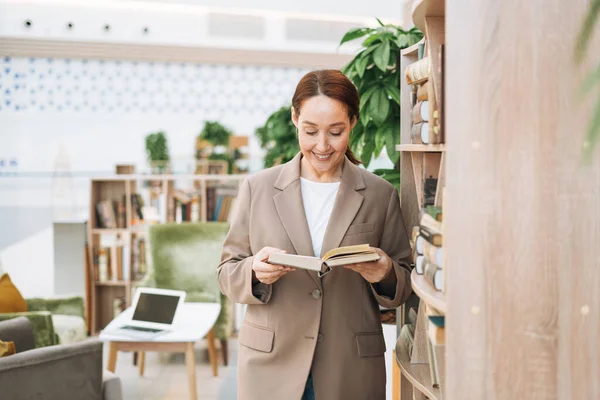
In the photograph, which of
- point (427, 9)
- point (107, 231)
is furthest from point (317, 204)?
point (107, 231)

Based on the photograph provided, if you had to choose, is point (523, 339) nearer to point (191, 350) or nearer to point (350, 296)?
point (350, 296)

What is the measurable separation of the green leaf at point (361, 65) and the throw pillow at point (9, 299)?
2.64 m

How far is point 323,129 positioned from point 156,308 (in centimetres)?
283

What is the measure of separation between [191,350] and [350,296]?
2.42 metres

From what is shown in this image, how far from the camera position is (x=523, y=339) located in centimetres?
145

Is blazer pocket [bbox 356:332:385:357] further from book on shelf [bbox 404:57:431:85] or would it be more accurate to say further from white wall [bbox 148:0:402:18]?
white wall [bbox 148:0:402:18]

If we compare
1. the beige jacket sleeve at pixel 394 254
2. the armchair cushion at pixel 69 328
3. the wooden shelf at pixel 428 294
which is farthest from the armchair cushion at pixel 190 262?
the wooden shelf at pixel 428 294

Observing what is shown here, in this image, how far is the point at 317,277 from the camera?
6.79 ft

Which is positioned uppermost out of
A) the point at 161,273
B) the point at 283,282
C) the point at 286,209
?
the point at 286,209

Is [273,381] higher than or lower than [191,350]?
higher

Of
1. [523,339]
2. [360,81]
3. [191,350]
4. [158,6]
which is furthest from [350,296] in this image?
[158,6]

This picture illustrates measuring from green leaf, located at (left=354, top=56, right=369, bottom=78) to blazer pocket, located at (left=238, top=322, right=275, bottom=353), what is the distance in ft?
4.53

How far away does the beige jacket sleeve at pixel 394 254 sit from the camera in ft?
6.84

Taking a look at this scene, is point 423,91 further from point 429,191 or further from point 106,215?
point 106,215
